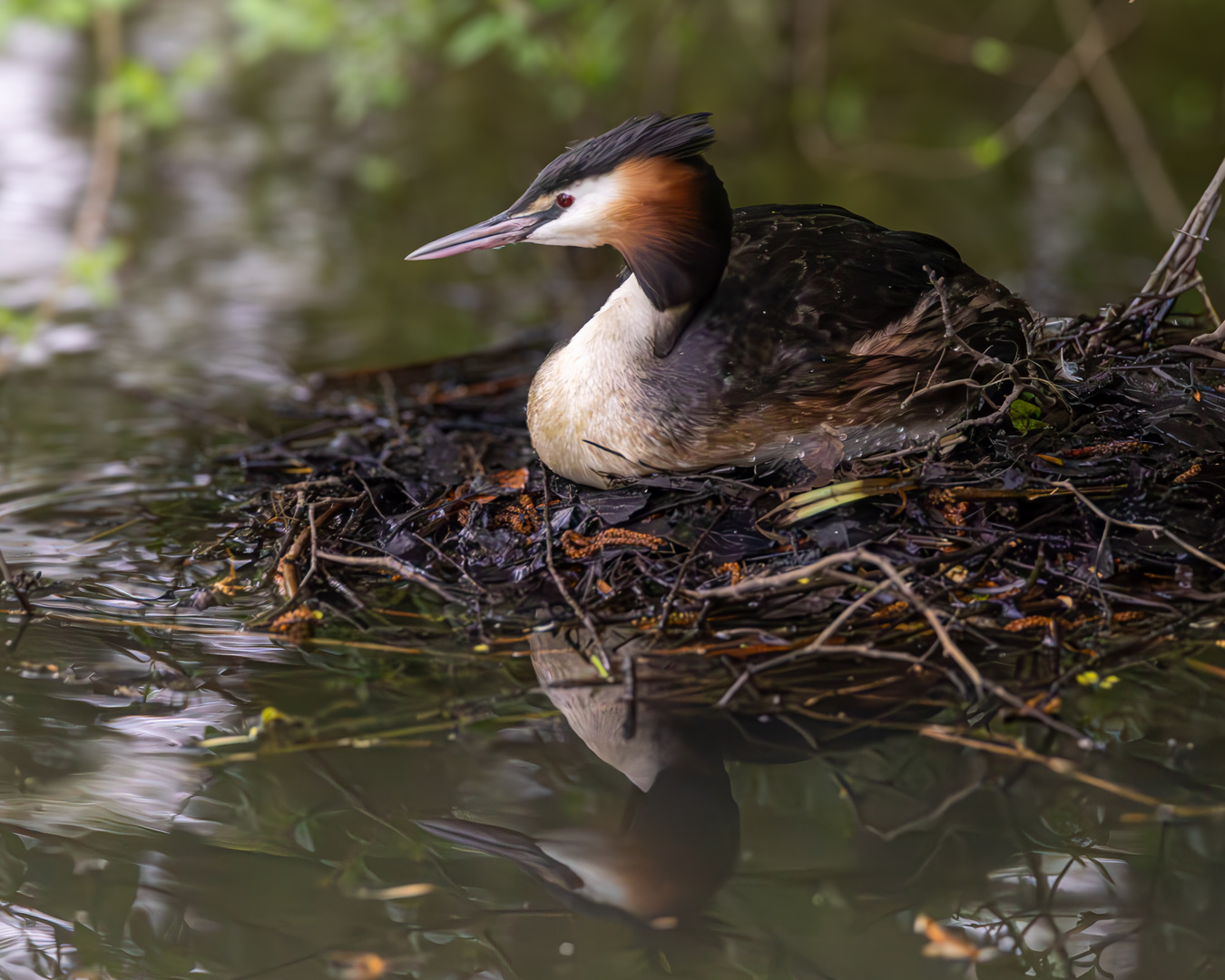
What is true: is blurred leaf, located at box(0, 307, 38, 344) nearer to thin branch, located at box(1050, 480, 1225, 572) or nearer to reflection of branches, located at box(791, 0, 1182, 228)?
thin branch, located at box(1050, 480, 1225, 572)

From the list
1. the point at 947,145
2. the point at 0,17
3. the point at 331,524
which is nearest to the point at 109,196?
the point at 0,17

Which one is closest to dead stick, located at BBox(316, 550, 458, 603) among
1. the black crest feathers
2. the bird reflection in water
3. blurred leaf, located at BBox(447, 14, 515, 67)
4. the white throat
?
the bird reflection in water

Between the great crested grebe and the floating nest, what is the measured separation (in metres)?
0.09

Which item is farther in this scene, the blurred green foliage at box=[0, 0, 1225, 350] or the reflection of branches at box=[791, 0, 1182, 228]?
the reflection of branches at box=[791, 0, 1182, 228]

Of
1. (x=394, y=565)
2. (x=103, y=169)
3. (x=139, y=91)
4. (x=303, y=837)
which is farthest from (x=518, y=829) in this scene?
(x=139, y=91)

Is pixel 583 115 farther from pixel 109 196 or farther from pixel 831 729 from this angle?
pixel 831 729

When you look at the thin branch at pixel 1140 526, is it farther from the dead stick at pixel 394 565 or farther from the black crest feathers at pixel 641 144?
the dead stick at pixel 394 565

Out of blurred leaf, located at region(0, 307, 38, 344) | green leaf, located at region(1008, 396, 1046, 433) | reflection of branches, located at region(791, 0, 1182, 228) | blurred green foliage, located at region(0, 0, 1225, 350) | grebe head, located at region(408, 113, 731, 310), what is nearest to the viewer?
grebe head, located at region(408, 113, 731, 310)

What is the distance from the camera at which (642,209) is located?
2.38 metres

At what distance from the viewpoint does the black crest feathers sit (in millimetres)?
2328

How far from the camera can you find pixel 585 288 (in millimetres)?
5020

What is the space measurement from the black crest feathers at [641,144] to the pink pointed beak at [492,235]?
97mm

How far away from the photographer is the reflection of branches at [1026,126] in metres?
5.06

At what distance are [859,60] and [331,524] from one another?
6.72 meters
